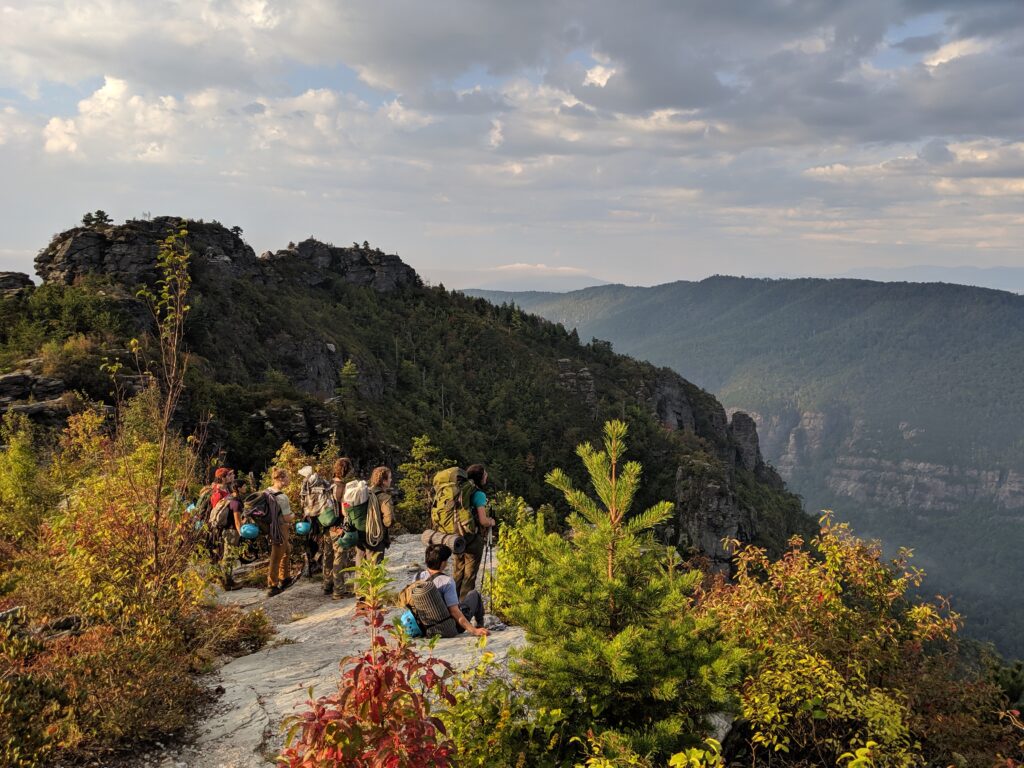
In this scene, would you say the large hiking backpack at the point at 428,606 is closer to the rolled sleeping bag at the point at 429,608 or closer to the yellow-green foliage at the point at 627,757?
the rolled sleeping bag at the point at 429,608

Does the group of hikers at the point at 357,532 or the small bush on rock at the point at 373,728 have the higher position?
the small bush on rock at the point at 373,728

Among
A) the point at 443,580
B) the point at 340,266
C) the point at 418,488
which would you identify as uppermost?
the point at 340,266

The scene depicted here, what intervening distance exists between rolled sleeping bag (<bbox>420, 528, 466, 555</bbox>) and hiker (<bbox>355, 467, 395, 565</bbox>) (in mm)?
1334

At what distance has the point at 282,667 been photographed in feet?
19.8

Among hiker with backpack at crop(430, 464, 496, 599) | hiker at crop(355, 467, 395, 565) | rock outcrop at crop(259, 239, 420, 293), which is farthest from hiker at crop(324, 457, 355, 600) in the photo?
rock outcrop at crop(259, 239, 420, 293)

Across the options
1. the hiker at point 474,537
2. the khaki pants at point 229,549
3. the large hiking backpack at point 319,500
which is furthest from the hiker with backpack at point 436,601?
the khaki pants at point 229,549

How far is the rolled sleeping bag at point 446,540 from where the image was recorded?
684cm

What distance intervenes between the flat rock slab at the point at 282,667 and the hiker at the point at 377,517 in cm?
81

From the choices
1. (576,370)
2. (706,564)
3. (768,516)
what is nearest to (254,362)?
(576,370)

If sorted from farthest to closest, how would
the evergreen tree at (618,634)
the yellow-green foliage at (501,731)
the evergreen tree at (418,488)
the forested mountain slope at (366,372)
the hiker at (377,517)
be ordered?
1. the forested mountain slope at (366,372)
2. the evergreen tree at (418,488)
3. the hiker at (377,517)
4. the evergreen tree at (618,634)
5. the yellow-green foliage at (501,731)

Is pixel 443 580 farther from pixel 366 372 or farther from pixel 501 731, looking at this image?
pixel 366 372

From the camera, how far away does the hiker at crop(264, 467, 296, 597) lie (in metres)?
8.59

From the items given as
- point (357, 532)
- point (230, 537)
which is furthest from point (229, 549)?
point (357, 532)

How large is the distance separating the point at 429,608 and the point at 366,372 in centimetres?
7209
